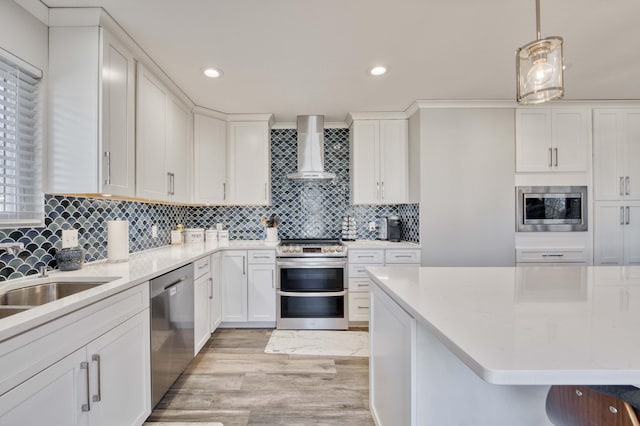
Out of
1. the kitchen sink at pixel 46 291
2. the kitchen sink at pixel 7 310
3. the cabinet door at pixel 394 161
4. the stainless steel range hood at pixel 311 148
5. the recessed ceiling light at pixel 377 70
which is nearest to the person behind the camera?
the kitchen sink at pixel 7 310

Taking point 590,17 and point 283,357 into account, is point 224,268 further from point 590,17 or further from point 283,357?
point 590,17

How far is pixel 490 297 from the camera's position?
1.10m

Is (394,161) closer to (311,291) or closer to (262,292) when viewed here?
(311,291)

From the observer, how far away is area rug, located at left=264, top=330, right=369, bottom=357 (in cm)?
263

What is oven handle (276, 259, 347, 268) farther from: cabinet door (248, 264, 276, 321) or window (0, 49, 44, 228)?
window (0, 49, 44, 228)

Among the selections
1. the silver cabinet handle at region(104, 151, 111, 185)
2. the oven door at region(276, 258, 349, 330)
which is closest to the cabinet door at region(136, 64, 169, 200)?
the silver cabinet handle at region(104, 151, 111, 185)

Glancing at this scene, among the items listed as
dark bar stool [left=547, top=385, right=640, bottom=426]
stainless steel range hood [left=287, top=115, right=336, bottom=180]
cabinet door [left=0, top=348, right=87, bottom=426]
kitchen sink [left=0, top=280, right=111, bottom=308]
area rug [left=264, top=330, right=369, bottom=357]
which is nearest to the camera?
dark bar stool [left=547, top=385, right=640, bottom=426]

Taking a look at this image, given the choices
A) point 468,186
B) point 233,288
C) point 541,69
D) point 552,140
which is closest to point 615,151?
point 552,140

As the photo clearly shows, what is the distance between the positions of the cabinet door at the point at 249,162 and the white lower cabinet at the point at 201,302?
101 cm

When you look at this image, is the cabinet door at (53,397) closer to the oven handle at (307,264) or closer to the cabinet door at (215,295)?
the cabinet door at (215,295)

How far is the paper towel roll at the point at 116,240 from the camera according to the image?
204 centimetres

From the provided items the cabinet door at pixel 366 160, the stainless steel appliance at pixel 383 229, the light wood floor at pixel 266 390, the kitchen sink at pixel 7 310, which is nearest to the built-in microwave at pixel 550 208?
the stainless steel appliance at pixel 383 229

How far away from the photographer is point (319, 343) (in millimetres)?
2805

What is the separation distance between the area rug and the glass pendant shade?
2279 mm
